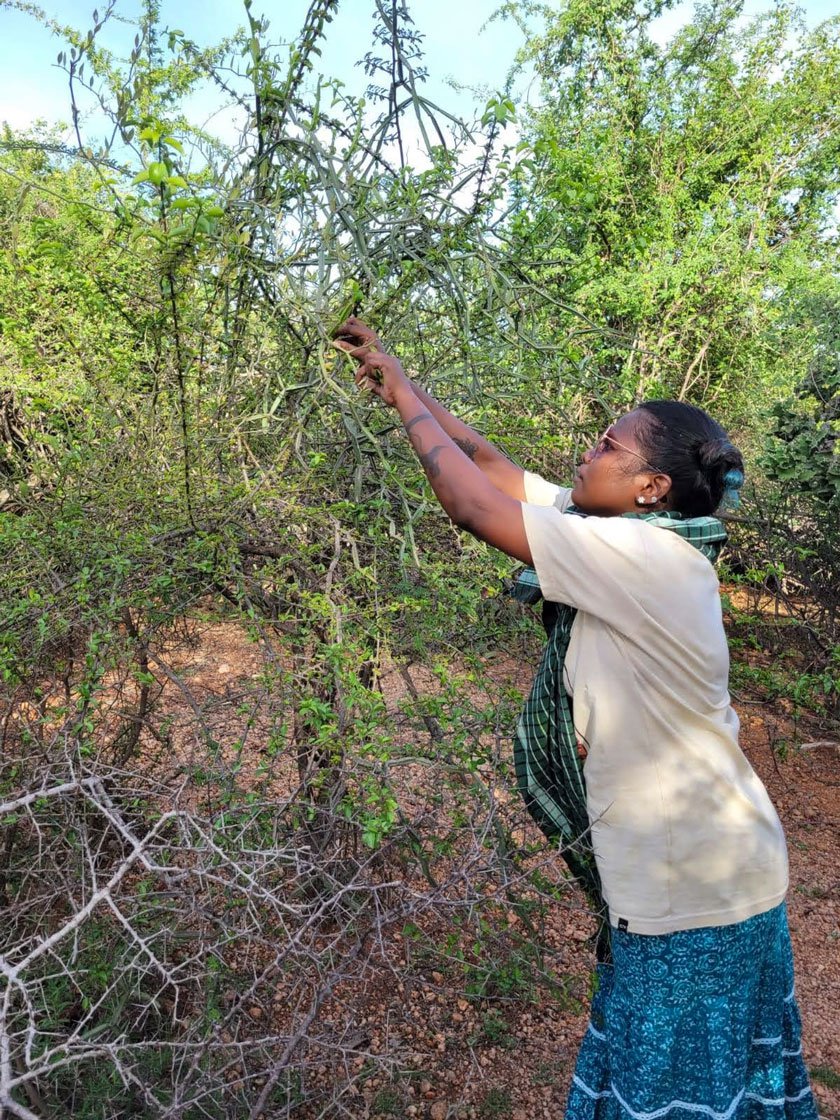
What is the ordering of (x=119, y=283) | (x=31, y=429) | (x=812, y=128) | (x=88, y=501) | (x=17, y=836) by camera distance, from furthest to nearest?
(x=812, y=128) < (x=31, y=429) < (x=17, y=836) < (x=88, y=501) < (x=119, y=283)

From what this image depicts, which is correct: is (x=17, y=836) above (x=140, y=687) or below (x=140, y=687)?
below

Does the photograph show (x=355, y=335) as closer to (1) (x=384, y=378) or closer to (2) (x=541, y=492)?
(1) (x=384, y=378)

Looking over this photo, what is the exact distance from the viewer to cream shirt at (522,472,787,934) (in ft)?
4.99

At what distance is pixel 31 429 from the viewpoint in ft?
10.2

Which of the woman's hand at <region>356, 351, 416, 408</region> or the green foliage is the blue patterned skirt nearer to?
the woman's hand at <region>356, 351, 416, 408</region>

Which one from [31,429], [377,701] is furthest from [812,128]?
[377,701]

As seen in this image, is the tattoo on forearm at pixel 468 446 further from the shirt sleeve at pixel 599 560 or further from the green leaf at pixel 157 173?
the green leaf at pixel 157 173

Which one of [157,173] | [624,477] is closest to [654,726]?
[624,477]

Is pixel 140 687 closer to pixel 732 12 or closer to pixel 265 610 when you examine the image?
pixel 265 610

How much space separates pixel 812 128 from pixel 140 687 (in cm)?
1025

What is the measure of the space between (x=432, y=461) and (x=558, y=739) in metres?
0.63

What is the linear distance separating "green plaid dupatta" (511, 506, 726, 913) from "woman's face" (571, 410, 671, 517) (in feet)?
0.14

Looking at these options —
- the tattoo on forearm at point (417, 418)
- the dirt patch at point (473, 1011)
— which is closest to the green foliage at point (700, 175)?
the dirt patch at point (473, 1011)

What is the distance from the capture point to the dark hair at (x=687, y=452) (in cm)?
167
